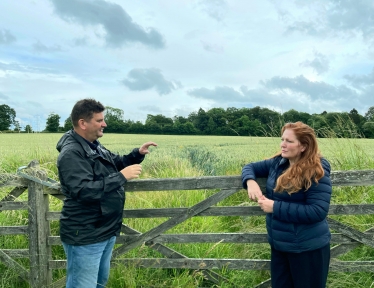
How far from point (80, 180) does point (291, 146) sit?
164 cm

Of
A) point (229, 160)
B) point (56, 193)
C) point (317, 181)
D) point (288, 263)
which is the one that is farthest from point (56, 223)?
point (229, 160)

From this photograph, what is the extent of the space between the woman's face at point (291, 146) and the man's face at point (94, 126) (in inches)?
59.6

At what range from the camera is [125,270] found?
350 centimetres

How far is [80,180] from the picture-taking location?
2.51 metres

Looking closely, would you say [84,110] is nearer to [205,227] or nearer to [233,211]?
[233,211]

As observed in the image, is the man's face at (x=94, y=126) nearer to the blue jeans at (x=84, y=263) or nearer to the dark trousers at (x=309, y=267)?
the blue jeans at (x=84, y=263)

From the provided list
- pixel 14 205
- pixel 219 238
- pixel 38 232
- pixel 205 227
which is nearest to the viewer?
pixel 219 238

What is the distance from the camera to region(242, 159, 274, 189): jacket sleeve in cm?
292

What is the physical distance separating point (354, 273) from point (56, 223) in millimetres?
4005

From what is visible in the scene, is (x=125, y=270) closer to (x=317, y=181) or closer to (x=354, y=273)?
(x=317, y=181)

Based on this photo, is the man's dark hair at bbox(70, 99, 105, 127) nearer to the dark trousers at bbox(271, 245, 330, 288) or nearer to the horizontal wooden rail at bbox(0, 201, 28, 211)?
the horizontal wooden rail at bbox(0, 201, 28, 211)

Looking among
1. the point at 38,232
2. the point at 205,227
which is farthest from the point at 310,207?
the point at 38,232

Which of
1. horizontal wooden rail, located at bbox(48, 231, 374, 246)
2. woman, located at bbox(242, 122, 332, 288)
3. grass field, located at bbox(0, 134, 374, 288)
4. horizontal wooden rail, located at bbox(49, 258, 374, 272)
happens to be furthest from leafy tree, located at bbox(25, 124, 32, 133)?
woman, located at bbox(242, 122, 332, 288)

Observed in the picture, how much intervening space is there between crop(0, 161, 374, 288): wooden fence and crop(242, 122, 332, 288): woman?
59cm
